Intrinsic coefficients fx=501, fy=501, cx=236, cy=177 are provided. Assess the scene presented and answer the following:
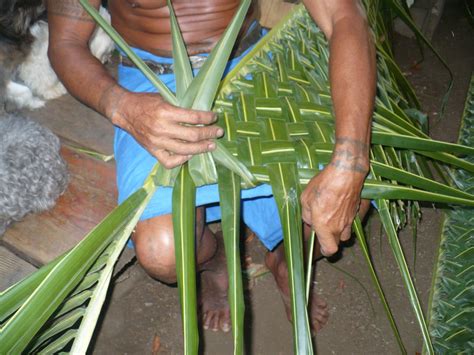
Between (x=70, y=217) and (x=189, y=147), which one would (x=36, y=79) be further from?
(x=189, y=147)

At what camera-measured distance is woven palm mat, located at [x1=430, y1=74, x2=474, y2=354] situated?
131 cm

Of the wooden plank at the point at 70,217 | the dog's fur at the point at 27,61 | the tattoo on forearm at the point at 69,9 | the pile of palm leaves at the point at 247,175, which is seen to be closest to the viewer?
the pile of palm leaves at the point at 247,175

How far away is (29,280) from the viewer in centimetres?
78

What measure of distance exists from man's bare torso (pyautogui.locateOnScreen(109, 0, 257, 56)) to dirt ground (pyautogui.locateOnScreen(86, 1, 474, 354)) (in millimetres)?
601

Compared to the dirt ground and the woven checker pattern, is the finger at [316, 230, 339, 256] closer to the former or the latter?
the woven checker pattern

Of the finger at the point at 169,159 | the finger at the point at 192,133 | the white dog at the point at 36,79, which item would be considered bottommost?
the finger at the point at 169,159

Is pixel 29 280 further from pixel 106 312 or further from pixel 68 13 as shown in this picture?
pixel 106 312

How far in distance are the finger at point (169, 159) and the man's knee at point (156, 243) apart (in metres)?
0.18

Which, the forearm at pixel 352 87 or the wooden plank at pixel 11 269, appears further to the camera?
the wooden plank at pixel 11 269

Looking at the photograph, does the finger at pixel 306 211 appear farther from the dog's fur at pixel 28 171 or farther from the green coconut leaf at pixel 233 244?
the dog's fur at pixel 28 171

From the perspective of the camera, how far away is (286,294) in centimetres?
164

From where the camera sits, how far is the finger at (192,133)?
998 millimetres

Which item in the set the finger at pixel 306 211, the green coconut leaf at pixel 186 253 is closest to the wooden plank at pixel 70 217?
the green coconut leaf at pixel 186 253

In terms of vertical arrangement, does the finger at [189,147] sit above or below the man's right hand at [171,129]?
below
